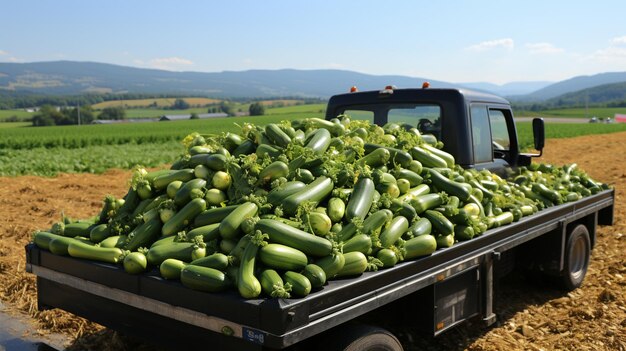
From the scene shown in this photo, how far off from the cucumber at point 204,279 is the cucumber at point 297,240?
401 mm

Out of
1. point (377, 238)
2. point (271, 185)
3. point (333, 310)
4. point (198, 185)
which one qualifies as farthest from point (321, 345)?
point (198, 185)

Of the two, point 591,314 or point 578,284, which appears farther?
point 578,284

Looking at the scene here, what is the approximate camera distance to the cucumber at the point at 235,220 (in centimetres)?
362

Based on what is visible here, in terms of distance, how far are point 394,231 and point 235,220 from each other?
3.55ft

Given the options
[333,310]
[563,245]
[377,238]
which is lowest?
[563,245]

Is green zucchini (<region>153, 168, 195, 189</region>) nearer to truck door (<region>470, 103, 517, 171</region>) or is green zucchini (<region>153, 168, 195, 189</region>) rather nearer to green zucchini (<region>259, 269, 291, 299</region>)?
green zucchini (<region>259, 269, 291, 299</region>)

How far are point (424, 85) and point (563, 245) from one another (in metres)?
2.31

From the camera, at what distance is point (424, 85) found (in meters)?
6.43

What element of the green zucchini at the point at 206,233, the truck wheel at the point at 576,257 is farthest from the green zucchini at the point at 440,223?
the truck wheel at the point at 576,257

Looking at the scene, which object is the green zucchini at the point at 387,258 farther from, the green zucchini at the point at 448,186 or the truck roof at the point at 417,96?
the truck roof at the point at 417,96

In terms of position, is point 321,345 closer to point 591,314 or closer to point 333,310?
point 333,310

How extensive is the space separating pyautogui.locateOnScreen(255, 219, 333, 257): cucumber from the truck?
22 centimetres

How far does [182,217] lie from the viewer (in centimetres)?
403

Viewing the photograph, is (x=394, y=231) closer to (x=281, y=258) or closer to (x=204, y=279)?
(x=281, y=258)
